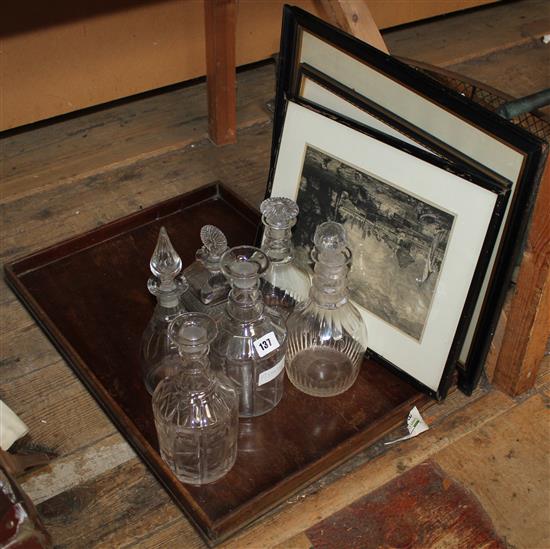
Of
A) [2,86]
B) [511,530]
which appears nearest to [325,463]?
[511,530]

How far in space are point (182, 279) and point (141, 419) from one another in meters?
0.21

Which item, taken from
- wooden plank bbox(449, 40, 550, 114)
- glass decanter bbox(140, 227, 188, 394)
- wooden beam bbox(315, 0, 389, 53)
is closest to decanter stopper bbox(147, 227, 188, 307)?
glass decanter bbox(140, 227, 188, 394)

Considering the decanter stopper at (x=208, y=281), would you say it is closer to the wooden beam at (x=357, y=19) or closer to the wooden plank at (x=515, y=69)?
the wooden beam at (x=357, y=19)

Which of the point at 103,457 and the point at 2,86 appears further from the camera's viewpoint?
the point at 2,86

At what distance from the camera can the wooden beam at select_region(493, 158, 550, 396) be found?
1067 mm

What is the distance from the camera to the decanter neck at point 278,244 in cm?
116

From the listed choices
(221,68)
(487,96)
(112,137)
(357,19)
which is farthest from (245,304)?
(112,137)

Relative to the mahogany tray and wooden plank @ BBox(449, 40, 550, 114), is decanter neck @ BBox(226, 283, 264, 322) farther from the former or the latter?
wooden plank @ BBox(449, 40, 550, 114)

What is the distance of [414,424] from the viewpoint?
1175 mm

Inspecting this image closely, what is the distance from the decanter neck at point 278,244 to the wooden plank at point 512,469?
1.20ft

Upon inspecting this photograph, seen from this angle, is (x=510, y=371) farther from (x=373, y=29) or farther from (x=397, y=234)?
(x=373, y=29)

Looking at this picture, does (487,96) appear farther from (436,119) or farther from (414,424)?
(414,424)

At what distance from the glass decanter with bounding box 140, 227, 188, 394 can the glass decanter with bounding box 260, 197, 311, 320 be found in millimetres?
138

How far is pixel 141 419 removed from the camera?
1.14 m
